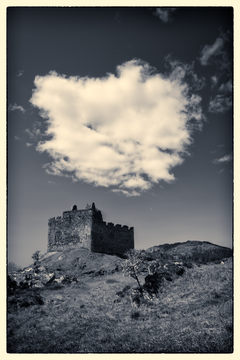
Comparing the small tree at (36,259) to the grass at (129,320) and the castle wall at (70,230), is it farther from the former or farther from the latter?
the grass at (129,320)

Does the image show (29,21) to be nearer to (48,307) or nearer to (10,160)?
(10,160)

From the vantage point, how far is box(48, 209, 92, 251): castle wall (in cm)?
2741

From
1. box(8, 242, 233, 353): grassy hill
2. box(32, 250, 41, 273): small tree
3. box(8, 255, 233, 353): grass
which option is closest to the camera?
box(8, 255, 233, 353): grass

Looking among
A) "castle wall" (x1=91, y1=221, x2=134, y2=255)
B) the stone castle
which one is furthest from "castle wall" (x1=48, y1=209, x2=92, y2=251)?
"castle wall" (x1=91, y1=221, x2=134, y2=255)

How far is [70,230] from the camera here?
2802 centimetres

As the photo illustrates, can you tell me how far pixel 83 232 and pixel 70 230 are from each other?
5.48ft

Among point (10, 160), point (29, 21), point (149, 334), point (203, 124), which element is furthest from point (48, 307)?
point (29, 21)

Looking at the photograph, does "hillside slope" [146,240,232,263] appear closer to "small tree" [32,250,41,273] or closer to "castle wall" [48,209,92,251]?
"castle wall" [48,209,92,251]

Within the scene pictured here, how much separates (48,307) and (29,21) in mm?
16349

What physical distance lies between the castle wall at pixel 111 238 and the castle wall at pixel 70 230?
908mm

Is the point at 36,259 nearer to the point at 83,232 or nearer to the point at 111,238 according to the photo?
the point at 83,232

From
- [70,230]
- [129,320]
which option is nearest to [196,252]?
[70,230]

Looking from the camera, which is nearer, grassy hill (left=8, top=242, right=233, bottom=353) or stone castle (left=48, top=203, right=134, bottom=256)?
grassy hill (left=8, top=242, right=233, bottom=353)

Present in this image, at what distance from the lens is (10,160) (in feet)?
33.6
